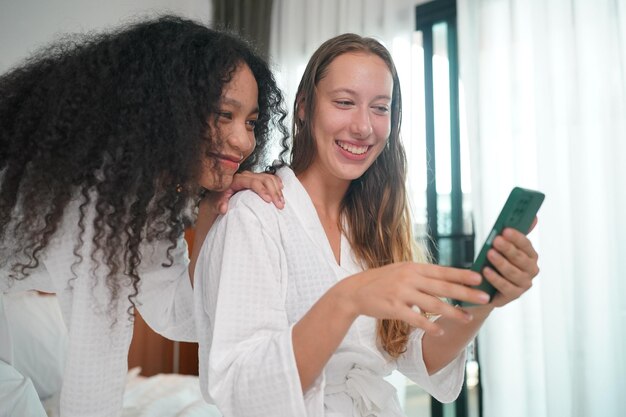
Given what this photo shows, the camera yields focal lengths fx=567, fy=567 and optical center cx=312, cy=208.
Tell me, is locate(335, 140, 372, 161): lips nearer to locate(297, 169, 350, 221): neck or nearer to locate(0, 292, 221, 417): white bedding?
locate(297, 169, 350, 221): neck

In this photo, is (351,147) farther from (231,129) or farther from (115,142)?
(115,142)

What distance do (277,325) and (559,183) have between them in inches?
65.9

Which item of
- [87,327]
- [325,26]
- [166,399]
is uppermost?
[325,26]

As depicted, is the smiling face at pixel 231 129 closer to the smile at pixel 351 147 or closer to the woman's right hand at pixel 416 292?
the smile at pixel 351 147

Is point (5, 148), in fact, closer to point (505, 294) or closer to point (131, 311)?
point (131, 311)

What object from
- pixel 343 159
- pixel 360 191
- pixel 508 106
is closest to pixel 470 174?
pixel 508 106

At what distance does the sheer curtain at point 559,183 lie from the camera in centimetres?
209

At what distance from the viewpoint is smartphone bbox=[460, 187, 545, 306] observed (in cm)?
75

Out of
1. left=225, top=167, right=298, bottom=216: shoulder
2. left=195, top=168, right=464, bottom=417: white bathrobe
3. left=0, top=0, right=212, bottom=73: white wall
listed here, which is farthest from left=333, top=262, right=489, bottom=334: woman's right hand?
left=0, top=0, right=212, bottom=73: white wall

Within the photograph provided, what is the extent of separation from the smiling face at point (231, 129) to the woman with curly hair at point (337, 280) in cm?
9

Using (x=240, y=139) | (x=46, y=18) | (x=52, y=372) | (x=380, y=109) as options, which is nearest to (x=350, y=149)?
(x=380, y=109)

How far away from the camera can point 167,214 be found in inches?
44.0

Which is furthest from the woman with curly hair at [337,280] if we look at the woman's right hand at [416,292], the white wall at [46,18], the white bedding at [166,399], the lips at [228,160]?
the white wall at [46,18]

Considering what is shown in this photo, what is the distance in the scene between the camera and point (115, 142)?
1.03 meters
